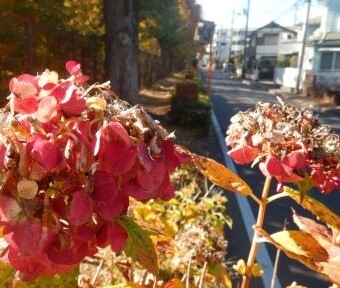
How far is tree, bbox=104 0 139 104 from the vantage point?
9.13m

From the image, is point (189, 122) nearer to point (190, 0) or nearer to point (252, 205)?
point (252, 205)

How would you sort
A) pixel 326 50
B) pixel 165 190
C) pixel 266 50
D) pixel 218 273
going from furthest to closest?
pixel 266 50 → pixel 326 50 → pixel 218 273 → pixel 165 190

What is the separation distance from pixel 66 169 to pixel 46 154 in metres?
0.06

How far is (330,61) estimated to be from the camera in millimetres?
30703

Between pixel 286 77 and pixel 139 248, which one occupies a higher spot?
pixel 139 248

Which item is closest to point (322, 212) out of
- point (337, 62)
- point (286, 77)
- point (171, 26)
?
point (171, 26)

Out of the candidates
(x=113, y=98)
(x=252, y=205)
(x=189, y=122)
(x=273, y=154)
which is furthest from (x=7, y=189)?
(x=189, y=122)

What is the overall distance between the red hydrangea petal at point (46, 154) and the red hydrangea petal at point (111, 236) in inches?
6.6

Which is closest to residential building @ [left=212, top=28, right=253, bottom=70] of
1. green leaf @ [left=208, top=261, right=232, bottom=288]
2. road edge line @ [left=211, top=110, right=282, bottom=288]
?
road edge line @ [left=211, top=110, right=282, bottom=288]

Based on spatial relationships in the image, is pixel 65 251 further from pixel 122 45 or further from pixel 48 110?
pixel 122 45

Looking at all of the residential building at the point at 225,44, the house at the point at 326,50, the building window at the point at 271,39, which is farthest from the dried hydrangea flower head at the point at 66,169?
the residential building at the point at 225,44

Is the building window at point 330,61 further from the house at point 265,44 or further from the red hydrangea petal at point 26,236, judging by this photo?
the red hydrangea petal at point 26,236

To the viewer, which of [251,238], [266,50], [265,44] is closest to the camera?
[251,238]

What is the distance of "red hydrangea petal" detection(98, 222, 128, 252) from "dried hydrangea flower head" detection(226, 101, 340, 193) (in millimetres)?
430
